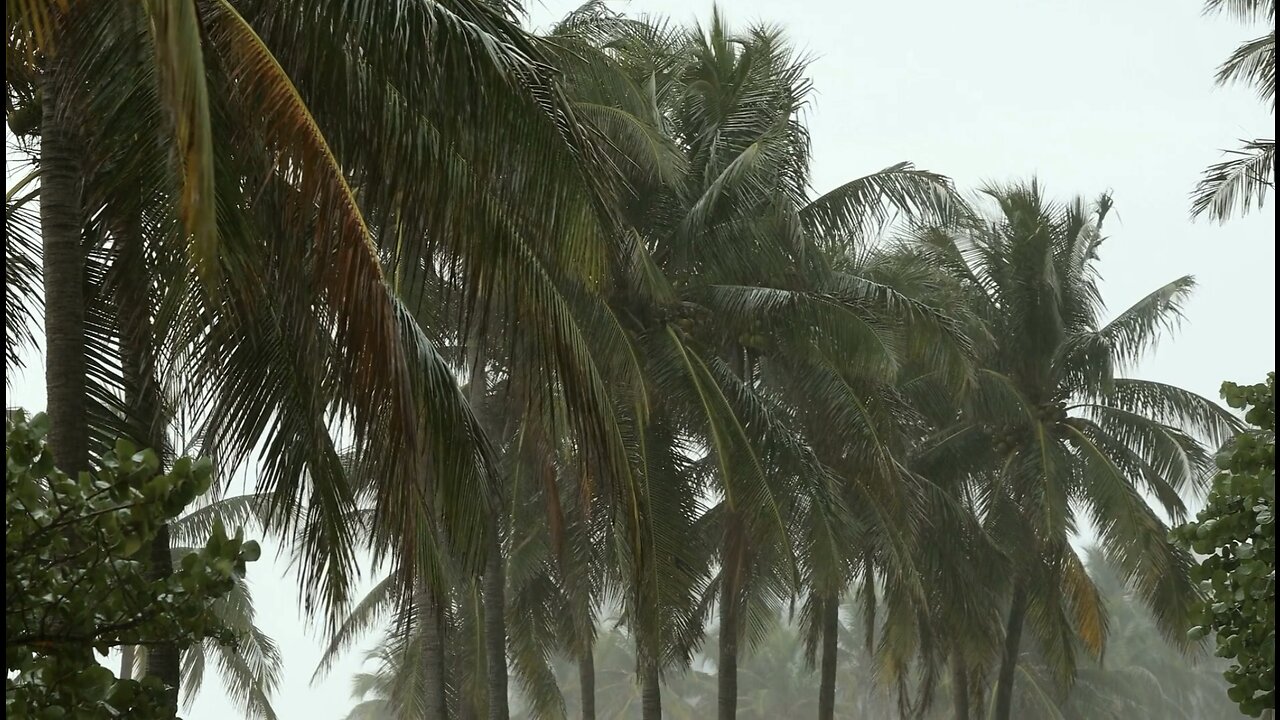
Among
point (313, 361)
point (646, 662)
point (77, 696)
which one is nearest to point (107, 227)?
point (313, 361)

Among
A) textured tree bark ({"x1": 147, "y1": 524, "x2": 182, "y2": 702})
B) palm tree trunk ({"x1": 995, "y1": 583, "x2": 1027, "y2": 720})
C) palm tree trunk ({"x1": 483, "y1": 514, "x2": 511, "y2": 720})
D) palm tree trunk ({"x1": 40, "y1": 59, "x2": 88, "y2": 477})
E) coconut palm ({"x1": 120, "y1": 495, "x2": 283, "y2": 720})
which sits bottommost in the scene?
textured tree bark ({"x1": 147, "y1": 524, "x2": 182, "y2": 702})

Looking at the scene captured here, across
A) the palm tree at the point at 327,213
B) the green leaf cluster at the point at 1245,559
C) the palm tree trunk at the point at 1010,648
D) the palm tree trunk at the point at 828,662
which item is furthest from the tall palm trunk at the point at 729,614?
the green leaf cluster at the point at 1245,559

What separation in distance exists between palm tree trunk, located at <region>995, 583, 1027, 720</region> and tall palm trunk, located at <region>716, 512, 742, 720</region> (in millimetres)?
5471

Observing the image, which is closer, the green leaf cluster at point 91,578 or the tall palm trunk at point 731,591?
the green leaf cluster at point 91,578

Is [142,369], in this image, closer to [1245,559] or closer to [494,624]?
[1245,559]

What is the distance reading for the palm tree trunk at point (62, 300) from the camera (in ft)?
19.4

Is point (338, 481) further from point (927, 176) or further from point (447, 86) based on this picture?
point (927, 176)

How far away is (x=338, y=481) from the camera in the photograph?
671 centimetres

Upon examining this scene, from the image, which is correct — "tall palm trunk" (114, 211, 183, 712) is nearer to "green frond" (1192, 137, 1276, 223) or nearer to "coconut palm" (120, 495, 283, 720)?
"green frond" (1192, 137, 1276, 223)

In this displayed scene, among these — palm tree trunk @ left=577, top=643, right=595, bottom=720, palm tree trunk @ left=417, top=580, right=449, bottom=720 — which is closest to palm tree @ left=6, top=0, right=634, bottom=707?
palm tree trunk @ left=417, top=580, right=449, bottom=720

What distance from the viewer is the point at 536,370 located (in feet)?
24.1

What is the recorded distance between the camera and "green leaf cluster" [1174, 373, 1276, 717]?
5281 mm

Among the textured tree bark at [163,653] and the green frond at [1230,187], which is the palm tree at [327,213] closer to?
the textured tree bark at [163,653]

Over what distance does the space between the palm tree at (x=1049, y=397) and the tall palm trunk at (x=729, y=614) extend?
4.99 metres
